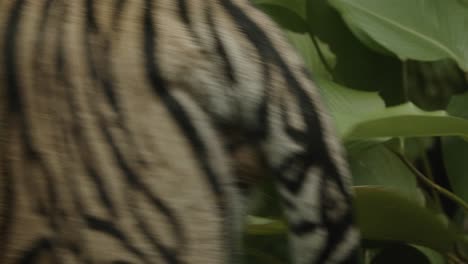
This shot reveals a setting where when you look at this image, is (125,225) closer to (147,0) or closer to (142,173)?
(142,173)

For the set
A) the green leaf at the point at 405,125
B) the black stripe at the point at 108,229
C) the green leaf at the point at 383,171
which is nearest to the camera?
the black stripe at the point at 108,229

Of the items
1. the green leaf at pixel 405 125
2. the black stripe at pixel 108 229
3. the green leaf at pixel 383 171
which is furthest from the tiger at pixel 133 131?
the green leaf at pixel 383 171

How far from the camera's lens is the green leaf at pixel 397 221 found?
2.41ft

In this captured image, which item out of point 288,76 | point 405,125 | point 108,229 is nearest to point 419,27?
point 405,125

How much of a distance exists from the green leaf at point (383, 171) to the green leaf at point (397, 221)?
0.06 metres

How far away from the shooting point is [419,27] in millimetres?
897

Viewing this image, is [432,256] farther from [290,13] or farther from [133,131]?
[133,131]

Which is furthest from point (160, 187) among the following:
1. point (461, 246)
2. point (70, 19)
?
point (461, 246)

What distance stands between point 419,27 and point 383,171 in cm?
15

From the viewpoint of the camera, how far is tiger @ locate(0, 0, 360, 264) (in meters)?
0.51

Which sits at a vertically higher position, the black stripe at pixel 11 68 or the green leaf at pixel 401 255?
the black stripe at pixel 11 68

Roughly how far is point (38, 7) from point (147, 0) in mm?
66

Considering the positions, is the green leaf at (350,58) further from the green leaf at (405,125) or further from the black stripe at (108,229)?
the black stripe at (108,229)

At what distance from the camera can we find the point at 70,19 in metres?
0.53
